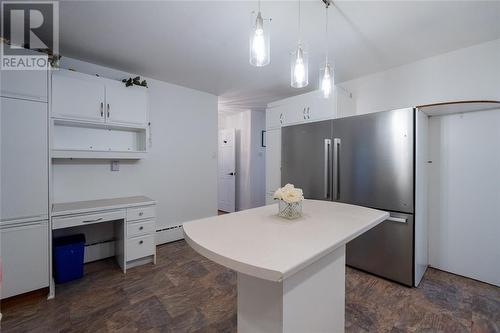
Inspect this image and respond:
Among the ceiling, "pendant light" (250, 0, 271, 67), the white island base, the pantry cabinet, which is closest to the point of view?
the white island base

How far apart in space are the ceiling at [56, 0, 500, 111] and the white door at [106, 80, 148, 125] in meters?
0.36

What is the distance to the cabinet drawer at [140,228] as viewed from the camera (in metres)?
2.58

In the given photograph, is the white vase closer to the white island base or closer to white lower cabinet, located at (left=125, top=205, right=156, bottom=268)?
the white island base

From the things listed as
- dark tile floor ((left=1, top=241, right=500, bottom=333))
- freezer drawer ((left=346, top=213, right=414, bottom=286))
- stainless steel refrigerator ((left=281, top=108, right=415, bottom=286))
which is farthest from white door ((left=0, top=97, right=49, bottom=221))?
freezer drawer ((left=346, top=213, right=414, bottom=286))

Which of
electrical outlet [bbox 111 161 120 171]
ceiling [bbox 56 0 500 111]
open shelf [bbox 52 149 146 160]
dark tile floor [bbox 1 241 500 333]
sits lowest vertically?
dark tile floor [bbox 1 241 500 333]

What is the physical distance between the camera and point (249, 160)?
527 cm

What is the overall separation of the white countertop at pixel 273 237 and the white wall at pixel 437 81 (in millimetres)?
1924

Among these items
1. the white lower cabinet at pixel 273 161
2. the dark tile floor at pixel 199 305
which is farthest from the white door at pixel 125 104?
the white lower cabinet at pixel 273 161

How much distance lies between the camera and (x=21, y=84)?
1.94m

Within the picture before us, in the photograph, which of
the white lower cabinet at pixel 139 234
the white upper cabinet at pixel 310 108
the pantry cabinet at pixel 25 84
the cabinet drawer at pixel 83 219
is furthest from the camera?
the white upper cabinet at pixel 310 108

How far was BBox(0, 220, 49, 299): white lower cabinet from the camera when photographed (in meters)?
1.89

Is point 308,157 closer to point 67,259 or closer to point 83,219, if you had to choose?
point 83,219

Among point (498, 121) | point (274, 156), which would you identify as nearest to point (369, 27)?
point (498, 121)

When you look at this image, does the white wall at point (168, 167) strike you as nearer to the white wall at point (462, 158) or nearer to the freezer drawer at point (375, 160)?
the freezer drawer at point (375, 160)
